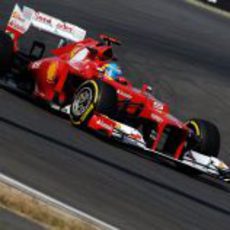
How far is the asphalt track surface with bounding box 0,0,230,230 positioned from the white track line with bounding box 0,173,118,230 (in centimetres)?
19

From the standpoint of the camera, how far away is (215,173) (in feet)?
37.8

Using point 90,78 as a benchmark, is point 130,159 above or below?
below

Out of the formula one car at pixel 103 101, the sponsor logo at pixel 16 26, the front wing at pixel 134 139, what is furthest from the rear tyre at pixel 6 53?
the front wing at pixel 134 139

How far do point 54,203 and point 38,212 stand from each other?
1.65ft

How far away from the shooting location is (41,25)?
14.0 meters

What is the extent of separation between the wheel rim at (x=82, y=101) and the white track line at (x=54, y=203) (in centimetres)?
379

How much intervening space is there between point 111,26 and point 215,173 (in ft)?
33.5

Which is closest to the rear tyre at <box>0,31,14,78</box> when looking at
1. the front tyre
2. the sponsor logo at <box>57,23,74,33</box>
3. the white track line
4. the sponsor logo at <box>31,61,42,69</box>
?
the sponsor logo at <box>31,61,42,69</box>

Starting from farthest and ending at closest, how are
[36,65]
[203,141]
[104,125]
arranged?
[36,65], [203,141], [104,125]

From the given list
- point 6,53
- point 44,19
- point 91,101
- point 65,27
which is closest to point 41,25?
point 44,19

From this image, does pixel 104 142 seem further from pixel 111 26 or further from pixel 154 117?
pixel 111 26

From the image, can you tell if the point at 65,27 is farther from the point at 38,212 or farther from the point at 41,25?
the point at 38,212

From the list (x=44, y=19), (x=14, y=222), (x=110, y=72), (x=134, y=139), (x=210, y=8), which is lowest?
(x=14, y=222)

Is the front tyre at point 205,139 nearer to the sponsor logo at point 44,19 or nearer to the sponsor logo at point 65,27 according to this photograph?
the sponsor logo at point 65,27
